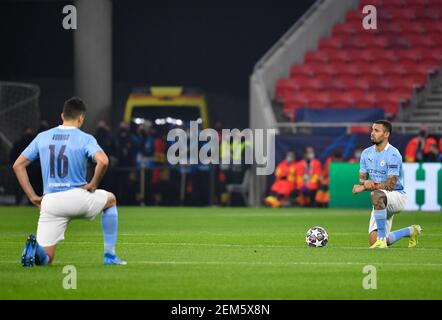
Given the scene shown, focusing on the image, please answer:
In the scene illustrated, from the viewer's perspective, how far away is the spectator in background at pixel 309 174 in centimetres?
2953

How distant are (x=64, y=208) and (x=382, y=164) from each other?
482 centimetres

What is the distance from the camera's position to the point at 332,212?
26391mm

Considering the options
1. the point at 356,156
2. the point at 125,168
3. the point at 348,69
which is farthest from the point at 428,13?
the point at 125,168

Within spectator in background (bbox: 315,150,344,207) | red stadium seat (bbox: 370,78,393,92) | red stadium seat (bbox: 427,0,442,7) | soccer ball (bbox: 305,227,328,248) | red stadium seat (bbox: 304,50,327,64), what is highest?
red stadium seat (bbox: 427,0,442,7)

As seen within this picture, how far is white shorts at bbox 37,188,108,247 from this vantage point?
12.1m

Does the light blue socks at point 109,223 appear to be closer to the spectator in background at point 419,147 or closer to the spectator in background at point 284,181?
the spectator in background at point 419,147

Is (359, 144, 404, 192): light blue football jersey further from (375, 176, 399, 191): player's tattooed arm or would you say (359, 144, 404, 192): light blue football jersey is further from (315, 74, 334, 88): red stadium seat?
(315, 74, 334, 88): red stadium seat

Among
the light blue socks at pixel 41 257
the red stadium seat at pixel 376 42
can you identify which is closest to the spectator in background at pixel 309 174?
the red stadium seat at pixel 376 42

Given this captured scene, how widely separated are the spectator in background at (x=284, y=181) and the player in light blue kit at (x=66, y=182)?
17.5 metres

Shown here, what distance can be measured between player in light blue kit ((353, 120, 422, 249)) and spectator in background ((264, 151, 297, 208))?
46.4 feet

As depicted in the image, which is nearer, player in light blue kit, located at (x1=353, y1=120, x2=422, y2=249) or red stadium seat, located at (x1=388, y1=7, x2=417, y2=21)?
player in light blue kit, located at (x1=353, y1=120, x2=422, y2=249)

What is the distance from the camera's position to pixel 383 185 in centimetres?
1524

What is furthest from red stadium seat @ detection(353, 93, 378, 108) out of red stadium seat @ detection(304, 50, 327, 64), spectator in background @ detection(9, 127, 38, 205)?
spectator in background @ detection(9, 127, 38, 205)
